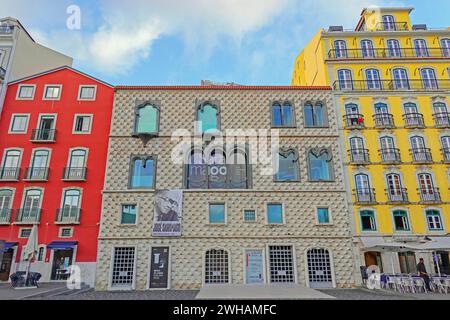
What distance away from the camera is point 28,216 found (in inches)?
865

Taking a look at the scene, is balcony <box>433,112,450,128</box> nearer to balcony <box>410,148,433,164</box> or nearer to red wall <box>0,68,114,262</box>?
balcony <box>410,148,433,164</box>

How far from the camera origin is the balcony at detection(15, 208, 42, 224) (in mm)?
21781

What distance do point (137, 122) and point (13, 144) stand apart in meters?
10.1

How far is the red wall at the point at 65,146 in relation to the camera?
21828 mm

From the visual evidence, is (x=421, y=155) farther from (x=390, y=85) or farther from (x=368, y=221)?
(x=368, y=221)

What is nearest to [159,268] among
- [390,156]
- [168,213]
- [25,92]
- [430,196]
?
[168,213]

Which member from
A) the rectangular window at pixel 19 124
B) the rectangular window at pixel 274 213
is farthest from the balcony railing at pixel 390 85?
the rectangular window at pixel 19 124

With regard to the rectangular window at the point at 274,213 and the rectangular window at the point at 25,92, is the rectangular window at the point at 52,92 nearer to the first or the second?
the rectangular window at the point at 25,92

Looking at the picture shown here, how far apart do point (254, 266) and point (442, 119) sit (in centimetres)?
1960

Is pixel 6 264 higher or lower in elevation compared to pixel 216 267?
higher

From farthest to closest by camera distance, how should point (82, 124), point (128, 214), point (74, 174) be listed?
point (82, 124)
point (74, 174)
point (128, 214)

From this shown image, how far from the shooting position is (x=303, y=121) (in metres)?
23.8

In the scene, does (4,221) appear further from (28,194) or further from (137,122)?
(137,122)

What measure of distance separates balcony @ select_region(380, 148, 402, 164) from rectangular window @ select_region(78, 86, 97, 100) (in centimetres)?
2439
